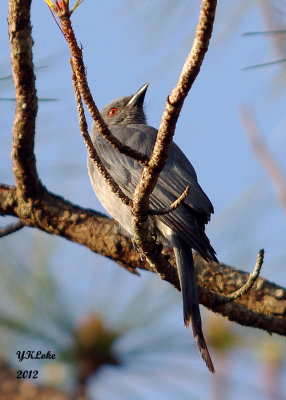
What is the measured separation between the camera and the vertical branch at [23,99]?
3.13m

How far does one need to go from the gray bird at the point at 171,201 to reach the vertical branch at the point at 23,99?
63cm

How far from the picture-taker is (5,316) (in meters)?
3.95

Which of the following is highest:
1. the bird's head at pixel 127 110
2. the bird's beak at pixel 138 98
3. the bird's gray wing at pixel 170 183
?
the bird's beak at pixel 138 98

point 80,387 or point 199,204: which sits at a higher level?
point 199,204

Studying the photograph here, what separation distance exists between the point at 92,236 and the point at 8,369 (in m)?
1.24

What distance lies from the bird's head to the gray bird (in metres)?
0.70

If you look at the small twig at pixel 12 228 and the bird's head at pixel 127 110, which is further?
the bird's head at pixel 127 110

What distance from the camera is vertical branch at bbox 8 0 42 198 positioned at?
3.13 metres

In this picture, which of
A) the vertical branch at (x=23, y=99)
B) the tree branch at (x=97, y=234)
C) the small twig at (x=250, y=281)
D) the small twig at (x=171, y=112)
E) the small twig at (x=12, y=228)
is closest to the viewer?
the small twig at (x=171, y=112)

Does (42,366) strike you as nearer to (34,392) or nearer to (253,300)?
(34,392)

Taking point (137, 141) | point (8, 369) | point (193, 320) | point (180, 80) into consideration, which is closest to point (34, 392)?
point (8, 369)

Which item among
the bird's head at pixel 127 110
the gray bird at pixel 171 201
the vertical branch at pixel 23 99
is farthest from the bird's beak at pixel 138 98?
the vertical branch at pixel 23 99

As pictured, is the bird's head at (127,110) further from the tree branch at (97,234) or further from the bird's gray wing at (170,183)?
the tree branch at (97,234)

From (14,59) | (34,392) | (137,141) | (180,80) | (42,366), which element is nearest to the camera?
(180,80)
